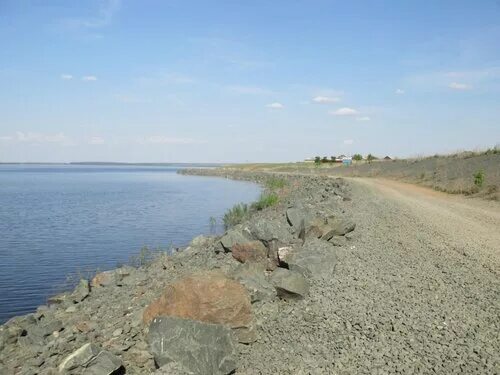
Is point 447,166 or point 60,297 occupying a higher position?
point 447,166

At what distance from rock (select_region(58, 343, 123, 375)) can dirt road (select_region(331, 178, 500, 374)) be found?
333 centimetres

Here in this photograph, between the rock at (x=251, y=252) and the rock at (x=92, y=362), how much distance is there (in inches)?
198

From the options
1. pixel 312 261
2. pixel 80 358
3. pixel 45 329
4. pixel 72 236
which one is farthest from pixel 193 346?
pixel 72 236

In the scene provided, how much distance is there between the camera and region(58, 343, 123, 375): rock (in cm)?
644

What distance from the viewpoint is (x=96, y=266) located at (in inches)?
683

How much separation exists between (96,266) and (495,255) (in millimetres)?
13370

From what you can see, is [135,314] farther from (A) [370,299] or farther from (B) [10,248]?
(B) [10,248]

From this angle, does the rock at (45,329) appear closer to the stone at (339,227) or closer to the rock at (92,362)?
the rock at (92,362)

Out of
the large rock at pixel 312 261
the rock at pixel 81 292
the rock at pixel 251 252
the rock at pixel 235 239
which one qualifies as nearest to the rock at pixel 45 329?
the rock at pixel 81 292

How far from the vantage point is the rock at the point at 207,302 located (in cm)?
733

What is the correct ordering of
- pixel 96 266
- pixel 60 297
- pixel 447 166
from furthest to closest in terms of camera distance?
pixel 447 166 < pixel 96 266 < pixel 60 297

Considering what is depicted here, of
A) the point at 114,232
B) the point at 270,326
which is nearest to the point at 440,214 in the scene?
the point at 270,326

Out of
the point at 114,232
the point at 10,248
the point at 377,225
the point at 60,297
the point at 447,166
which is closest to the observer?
the point at 60,297

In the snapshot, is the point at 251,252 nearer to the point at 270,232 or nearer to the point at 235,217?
the point at 270,232
